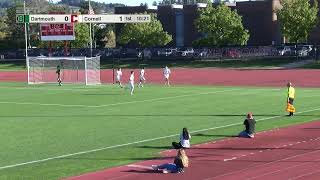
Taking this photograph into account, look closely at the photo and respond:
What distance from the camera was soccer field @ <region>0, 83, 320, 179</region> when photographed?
20734 mm

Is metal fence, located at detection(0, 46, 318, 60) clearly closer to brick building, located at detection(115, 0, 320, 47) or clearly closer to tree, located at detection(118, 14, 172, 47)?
tree, located at detection(118, 14, 172, 47)

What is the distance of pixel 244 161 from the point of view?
64.2 ft

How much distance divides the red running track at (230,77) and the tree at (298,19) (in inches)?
473

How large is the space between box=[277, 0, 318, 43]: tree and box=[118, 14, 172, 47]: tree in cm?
2273

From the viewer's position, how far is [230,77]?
6266cm

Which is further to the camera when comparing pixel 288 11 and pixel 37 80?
pixel 288 11

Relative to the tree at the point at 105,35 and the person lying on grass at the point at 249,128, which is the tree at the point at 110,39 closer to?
the tree at the point at 105,35

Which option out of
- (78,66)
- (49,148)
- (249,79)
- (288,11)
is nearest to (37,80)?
(78,66)

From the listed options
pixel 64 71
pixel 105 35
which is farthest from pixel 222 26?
pixel 105 35

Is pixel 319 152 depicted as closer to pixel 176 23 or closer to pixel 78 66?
pixel 78 66

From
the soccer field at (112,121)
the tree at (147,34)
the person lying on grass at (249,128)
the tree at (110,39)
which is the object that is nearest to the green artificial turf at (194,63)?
the tree at (147,34)

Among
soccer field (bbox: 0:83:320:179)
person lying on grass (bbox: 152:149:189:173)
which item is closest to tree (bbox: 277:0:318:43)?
soccer field (bbox: 0:83:320:179)

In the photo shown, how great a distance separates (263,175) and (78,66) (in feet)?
157

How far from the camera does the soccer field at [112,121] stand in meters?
20.7
